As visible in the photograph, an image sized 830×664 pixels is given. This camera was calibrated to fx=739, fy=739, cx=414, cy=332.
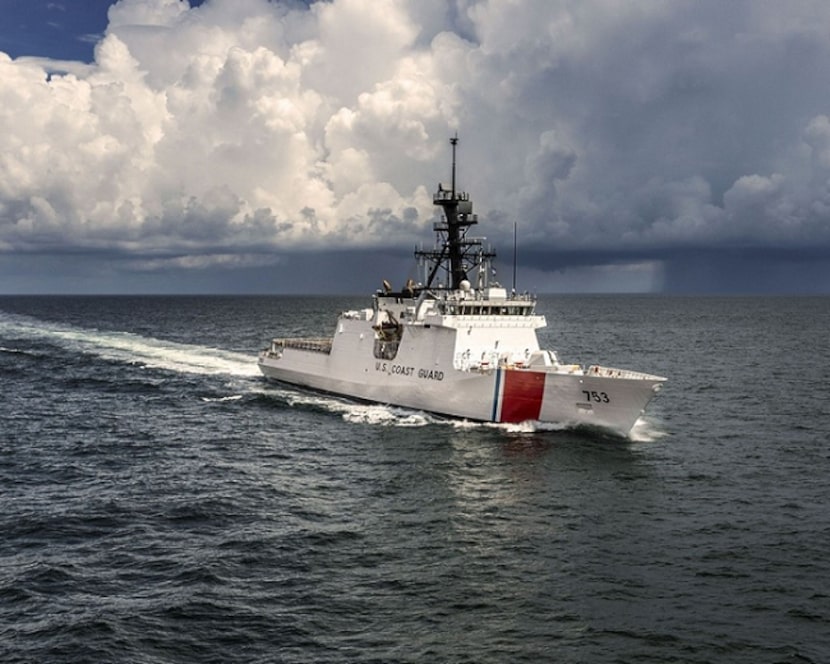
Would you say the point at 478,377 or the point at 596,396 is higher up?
the point at 478,377

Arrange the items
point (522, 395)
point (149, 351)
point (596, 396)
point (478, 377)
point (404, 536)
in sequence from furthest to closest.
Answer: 1. point (149, 351)
2. point (478, 377)
3. point (522, 395)
4. point (596, 396)
5. point (404, 536)

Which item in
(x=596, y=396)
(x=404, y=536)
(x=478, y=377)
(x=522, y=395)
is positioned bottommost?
(x=404, y=536)

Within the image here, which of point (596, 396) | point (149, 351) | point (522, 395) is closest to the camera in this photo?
point (596, 396)

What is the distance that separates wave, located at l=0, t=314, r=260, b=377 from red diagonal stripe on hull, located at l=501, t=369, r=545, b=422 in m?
28.2

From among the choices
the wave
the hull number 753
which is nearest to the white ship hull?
the hull number 753

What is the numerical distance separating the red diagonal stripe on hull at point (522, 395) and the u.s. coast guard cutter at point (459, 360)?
5cm

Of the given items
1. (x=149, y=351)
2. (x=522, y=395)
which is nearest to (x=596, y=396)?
(x=522, y=395)

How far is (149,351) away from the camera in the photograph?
244ft

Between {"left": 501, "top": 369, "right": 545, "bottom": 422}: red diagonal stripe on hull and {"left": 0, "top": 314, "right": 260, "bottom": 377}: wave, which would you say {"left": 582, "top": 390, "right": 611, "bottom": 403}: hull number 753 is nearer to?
{"left": 501, "top": 369, "right": 545, "bottom": 422}: red diagonal stripe on hull

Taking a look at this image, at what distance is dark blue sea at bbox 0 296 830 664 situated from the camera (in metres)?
16.2

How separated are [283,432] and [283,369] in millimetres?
15491

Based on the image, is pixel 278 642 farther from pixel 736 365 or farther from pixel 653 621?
pixel 736 365

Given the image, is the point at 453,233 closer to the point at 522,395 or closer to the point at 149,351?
the point at 522,395

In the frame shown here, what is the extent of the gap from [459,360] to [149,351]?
46.1 meters
